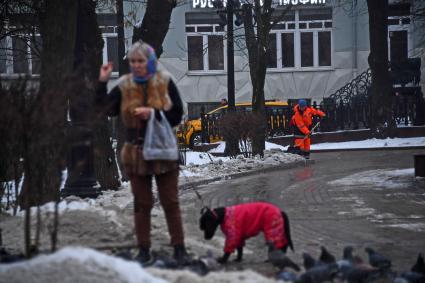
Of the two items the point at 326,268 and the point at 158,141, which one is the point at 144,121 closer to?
the point at 158,141

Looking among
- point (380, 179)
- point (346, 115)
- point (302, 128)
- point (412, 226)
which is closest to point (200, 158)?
point (302, 128)

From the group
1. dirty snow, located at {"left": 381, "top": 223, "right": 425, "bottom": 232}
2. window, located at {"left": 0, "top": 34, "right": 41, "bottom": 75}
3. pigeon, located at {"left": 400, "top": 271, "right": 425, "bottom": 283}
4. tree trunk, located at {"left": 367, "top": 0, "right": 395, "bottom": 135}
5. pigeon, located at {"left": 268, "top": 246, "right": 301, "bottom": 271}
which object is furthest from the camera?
tree trunk, located at {"left": 367, "top": 0, "right": 395, "bottom": 135}

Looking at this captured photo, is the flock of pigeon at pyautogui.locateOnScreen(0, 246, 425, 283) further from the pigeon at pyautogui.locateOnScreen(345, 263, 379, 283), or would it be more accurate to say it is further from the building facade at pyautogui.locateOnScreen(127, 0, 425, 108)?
the building facade at pyautogui.locateOnScreen(127, 0, 425, 108)

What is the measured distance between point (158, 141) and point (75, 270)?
1.80 m

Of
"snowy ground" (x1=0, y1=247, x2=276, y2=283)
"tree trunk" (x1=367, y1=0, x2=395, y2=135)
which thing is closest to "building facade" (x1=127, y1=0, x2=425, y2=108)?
"tree trunk" (x1=367, y1=0, x2=395, y2=135)

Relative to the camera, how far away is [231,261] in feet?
24.3

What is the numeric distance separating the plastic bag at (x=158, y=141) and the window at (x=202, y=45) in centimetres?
3451

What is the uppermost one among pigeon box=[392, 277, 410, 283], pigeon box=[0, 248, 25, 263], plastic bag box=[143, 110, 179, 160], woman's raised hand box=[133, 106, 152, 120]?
woman's raised hand box=[133, 106, 152, 120]

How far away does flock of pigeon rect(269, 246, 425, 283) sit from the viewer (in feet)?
19.5

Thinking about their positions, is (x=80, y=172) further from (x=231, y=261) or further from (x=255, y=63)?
(x=255, y=63)

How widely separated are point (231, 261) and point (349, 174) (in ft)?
36.4

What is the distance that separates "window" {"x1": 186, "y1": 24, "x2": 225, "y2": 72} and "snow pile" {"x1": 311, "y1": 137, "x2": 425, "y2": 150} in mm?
12968

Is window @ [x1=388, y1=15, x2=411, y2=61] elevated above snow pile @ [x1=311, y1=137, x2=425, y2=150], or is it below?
above

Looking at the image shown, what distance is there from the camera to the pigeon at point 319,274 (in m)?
5.82
